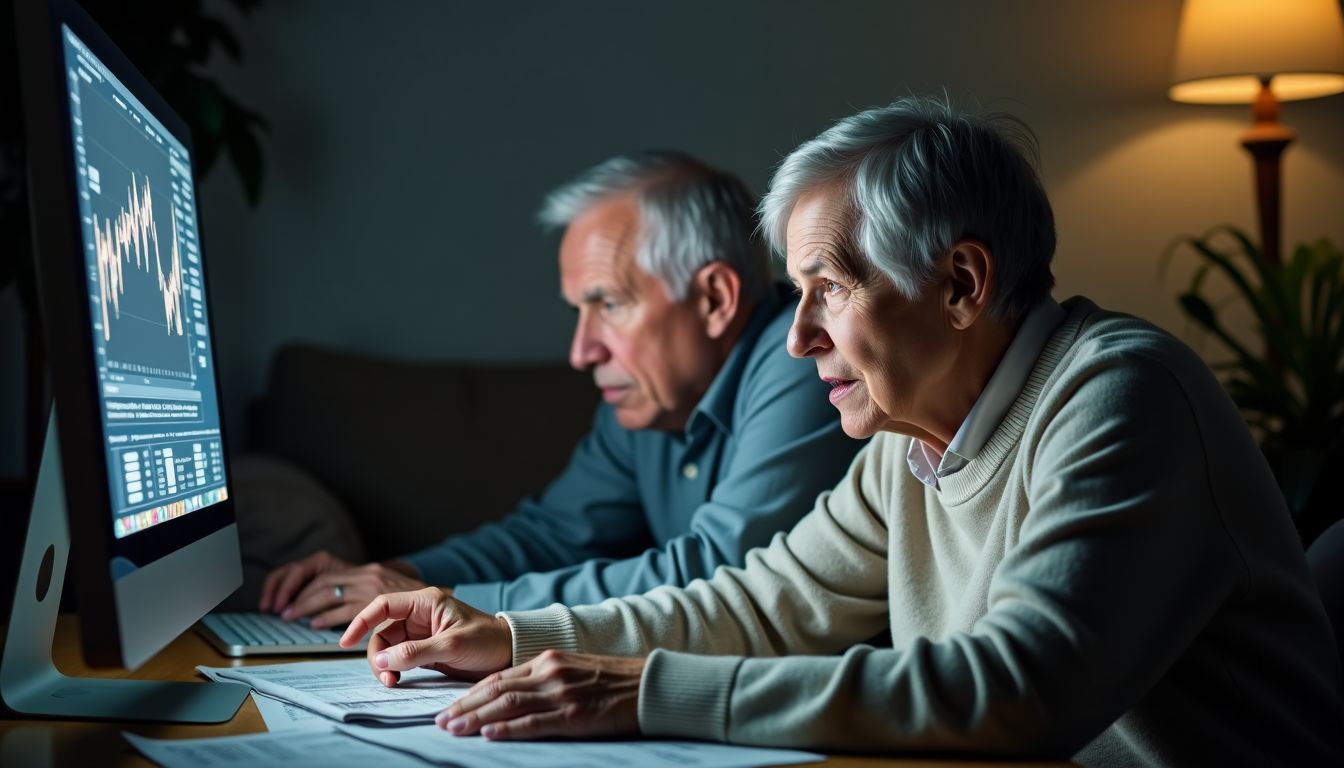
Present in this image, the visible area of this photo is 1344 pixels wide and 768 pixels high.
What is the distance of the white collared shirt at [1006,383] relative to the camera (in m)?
1.06

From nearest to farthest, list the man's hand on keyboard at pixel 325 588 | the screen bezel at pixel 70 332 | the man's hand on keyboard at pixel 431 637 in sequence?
the screen bezel at pixel 70 332 < the man's hand on keyboard at pixel 431 637 < the man's hand on keyboard at pixel 325 588

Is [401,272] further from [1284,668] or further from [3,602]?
[1284,668]

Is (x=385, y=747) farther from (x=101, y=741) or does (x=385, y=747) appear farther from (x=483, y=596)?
(x=483, y=596)

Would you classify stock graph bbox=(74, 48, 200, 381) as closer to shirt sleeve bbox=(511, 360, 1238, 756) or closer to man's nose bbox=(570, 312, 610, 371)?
shirt sleeve bbox=(511, 360, 1238, 756)

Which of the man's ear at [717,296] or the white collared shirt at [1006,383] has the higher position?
the man's ear at [717,296]

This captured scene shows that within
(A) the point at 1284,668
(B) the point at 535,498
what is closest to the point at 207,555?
(A) the point at 1284,668

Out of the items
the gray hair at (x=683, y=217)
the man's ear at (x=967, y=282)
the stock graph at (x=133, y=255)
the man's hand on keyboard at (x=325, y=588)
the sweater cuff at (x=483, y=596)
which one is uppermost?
the gray hair at (x=683, y=217)

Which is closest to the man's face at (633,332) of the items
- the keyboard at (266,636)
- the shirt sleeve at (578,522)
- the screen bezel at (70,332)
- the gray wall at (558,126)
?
the shirt sleeve at (578,522)

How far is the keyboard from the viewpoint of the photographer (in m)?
1.20

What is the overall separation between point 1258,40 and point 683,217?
1325mm

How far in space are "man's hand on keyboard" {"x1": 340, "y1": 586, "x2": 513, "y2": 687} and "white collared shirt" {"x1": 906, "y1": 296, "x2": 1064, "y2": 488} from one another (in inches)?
17.0

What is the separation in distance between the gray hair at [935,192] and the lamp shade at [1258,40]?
62.6 inches

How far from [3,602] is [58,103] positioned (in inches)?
65.3

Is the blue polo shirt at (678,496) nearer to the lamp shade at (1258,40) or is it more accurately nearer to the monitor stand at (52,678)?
the monitor stand at (52,678)
